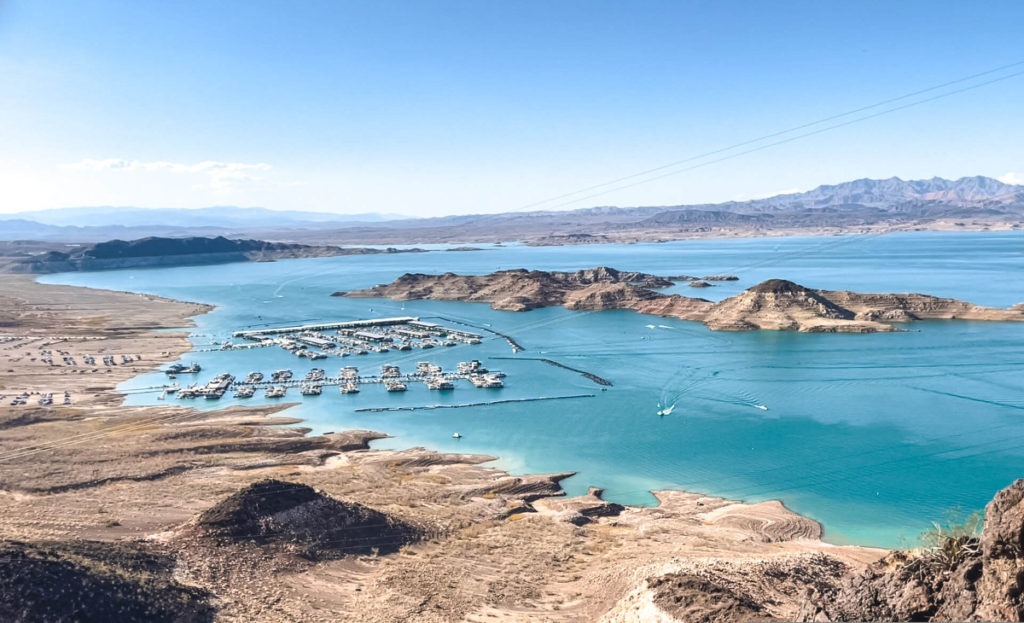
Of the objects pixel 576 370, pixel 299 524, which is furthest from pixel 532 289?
pixel 299 524

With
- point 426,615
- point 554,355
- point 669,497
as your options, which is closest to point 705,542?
point 669,497

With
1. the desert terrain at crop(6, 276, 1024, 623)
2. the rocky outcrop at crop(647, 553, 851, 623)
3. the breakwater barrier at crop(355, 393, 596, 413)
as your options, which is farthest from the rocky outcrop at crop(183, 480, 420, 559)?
the breakwater barrier at crop(355, 393, 596, 413)

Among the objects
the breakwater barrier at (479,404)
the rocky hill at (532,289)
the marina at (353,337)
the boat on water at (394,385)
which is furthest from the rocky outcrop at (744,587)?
the rocky hill at (532,289)

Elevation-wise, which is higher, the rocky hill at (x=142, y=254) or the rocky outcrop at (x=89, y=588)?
the rocky hill at (x=142, y=254)

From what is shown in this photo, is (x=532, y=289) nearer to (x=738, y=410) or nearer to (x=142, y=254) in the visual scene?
(x=738, y=410)

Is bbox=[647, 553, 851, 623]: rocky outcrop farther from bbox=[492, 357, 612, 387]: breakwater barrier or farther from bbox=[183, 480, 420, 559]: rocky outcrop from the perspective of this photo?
bbox=[492, 357, 612, 387]: breakwater barrier

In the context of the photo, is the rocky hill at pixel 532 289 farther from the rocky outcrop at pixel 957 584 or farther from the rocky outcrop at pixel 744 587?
the rocky outcrop at pixel 957 584

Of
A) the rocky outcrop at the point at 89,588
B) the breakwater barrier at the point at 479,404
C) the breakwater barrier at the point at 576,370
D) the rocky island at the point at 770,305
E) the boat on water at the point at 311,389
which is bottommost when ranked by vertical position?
the breakwater barrier at the point at 479,404
